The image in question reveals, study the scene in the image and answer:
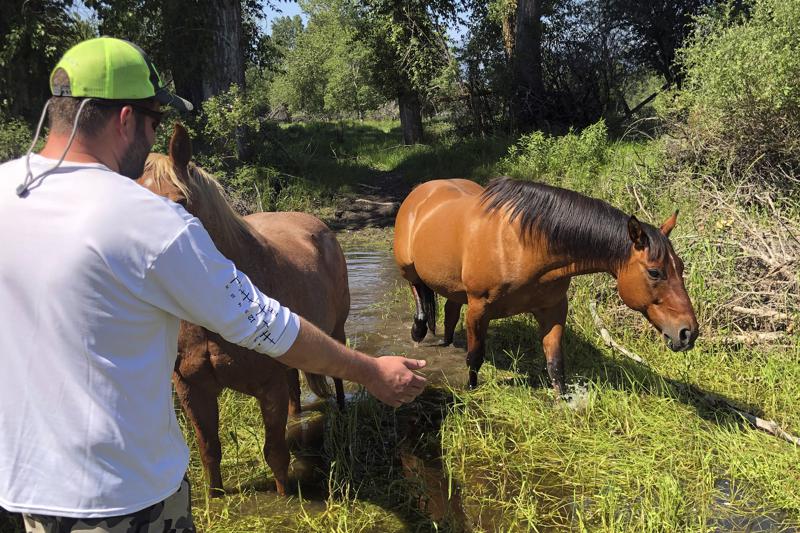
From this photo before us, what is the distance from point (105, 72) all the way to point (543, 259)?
314cm

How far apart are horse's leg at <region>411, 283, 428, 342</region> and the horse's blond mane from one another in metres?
3.27

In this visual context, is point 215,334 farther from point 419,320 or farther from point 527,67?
point 527,67

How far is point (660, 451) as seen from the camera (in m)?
3.22

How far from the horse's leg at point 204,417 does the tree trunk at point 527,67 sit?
1262 cm

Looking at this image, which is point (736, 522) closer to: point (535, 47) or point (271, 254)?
point (271, 254)

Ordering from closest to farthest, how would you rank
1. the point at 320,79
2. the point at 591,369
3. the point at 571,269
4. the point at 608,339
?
the point at 571,269 < the point at 591,369 < the point at 608,339 < the point at 320,79

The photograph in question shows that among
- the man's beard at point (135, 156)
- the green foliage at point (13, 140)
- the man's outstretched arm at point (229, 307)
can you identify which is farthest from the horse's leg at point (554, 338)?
the green foliage at point (13, 140)

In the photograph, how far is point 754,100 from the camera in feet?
19.2

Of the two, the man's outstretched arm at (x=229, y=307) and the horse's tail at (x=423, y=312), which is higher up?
the man's outstretched arm at (x=229, y=307)

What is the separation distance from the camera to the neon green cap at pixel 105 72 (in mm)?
1179

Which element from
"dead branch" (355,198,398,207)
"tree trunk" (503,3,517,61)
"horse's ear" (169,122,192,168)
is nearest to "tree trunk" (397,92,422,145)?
"tree trunk" (503,3,517,61)

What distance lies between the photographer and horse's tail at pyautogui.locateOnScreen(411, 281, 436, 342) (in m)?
5.77

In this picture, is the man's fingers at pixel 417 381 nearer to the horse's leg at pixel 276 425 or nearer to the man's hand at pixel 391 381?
the man's hand at pixel 391 381

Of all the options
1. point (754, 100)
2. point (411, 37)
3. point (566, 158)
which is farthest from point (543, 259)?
point (411, 37)
